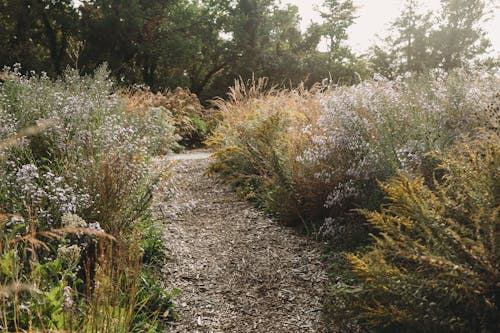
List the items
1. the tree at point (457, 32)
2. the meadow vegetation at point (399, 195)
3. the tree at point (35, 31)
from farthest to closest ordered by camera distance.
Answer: the tree at point (457, 32) < the tree at point (35, 31) < the meadow vegetation at point (399, 195)

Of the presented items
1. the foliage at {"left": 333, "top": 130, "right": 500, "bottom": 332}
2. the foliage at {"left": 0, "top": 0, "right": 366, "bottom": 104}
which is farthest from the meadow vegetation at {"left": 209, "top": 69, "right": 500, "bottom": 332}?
the foliage at {"left": 0, "top": 0, "right": 366, "bottom": 104}

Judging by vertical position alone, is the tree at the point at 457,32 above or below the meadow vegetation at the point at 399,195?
above

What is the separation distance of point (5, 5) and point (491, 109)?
1745cm

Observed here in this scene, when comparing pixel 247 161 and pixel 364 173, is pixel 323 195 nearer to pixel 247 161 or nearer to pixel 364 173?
pixel 364 173

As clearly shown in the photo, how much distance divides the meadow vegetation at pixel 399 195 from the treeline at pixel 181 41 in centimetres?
1180

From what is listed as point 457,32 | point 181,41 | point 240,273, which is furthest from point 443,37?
point 240,273

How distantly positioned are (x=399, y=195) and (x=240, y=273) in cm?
162

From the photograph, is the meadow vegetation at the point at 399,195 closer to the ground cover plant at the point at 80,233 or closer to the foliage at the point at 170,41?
the ground cover plant at the point at 80,233

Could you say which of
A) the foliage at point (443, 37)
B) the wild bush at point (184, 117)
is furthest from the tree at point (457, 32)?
the wild bush at point (184, 117)

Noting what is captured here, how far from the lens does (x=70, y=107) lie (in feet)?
14.2

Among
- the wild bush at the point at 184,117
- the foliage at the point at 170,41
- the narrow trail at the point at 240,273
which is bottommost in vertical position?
the narrow trail at the point at 240,273

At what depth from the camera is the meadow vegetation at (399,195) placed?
2070mm

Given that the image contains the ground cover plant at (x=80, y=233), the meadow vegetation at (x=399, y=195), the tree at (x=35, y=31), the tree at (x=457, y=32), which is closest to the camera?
the meadow vegetation at (x=399, y=195)

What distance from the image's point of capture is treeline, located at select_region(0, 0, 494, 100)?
16.1 meters
